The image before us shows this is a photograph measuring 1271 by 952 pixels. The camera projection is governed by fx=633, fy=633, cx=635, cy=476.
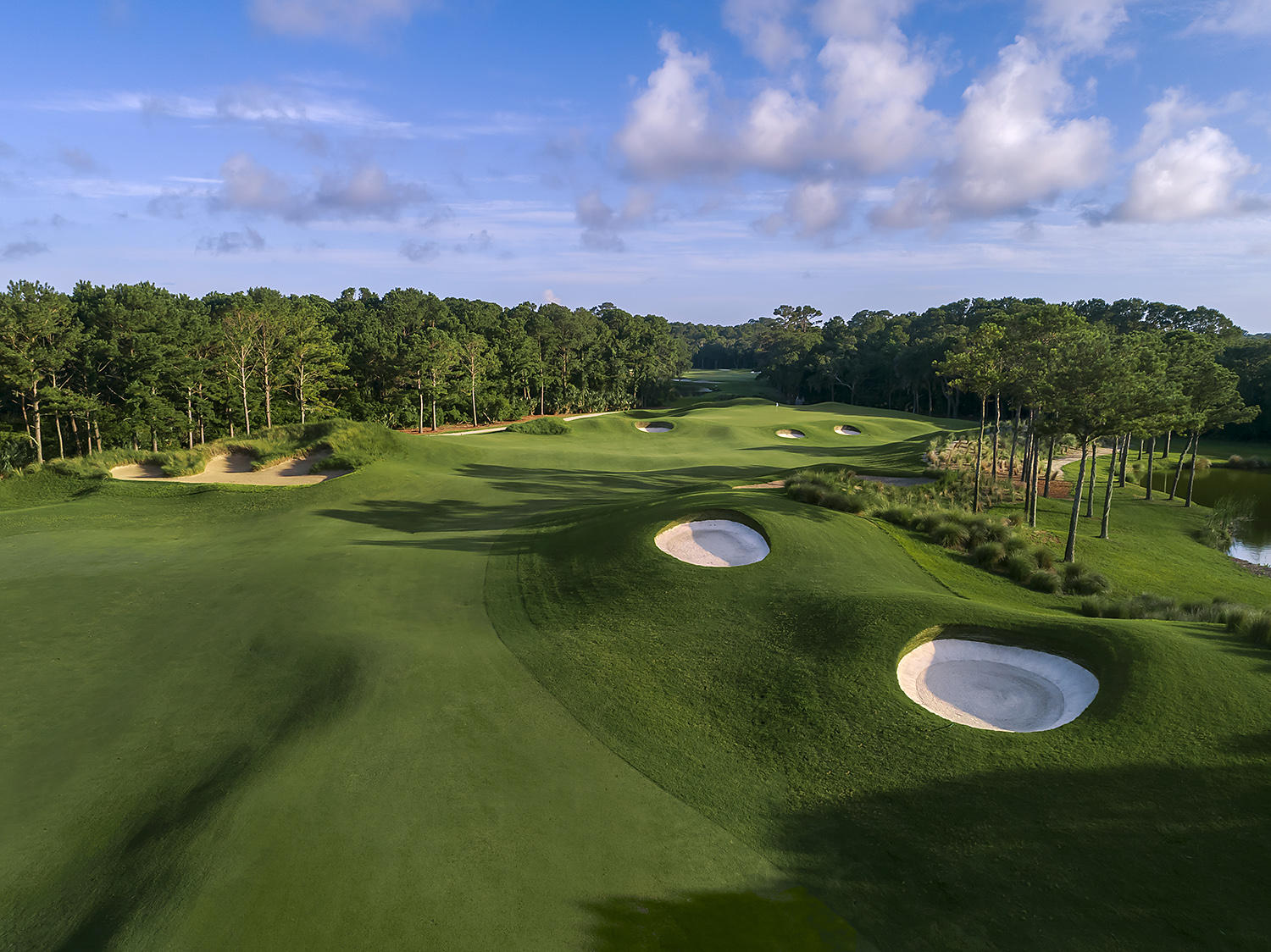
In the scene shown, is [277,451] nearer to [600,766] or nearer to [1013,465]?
[600,766]

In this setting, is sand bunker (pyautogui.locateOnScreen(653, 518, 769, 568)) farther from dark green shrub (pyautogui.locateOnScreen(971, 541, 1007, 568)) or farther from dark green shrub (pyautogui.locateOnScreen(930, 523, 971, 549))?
dark green shrub (pyautogui.locateOnScreen(971, 541, 1007, 568))

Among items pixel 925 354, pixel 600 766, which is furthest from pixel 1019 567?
pixel 925 354

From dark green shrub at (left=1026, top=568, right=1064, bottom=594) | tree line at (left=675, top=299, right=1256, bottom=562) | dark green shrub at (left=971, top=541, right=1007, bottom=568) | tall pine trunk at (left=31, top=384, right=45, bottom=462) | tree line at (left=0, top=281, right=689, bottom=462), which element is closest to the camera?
dark green shrub at (left=1026, top=568, right=1064, bottom=594)

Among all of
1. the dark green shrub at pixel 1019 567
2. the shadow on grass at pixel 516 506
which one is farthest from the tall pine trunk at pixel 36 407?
the dark green shrub at pixel 1019 567

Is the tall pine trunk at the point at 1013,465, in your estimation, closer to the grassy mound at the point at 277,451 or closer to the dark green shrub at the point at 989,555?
the dark green shrub at the point at 989,555

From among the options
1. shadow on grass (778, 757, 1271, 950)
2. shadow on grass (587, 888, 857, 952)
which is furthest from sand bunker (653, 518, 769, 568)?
shadow on grass (587, 888, 857, 952)

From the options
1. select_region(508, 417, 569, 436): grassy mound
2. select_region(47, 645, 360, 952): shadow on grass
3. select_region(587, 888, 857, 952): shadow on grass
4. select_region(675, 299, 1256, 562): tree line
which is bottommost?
select_region(47, 645, 360, 952): shadow on grass
